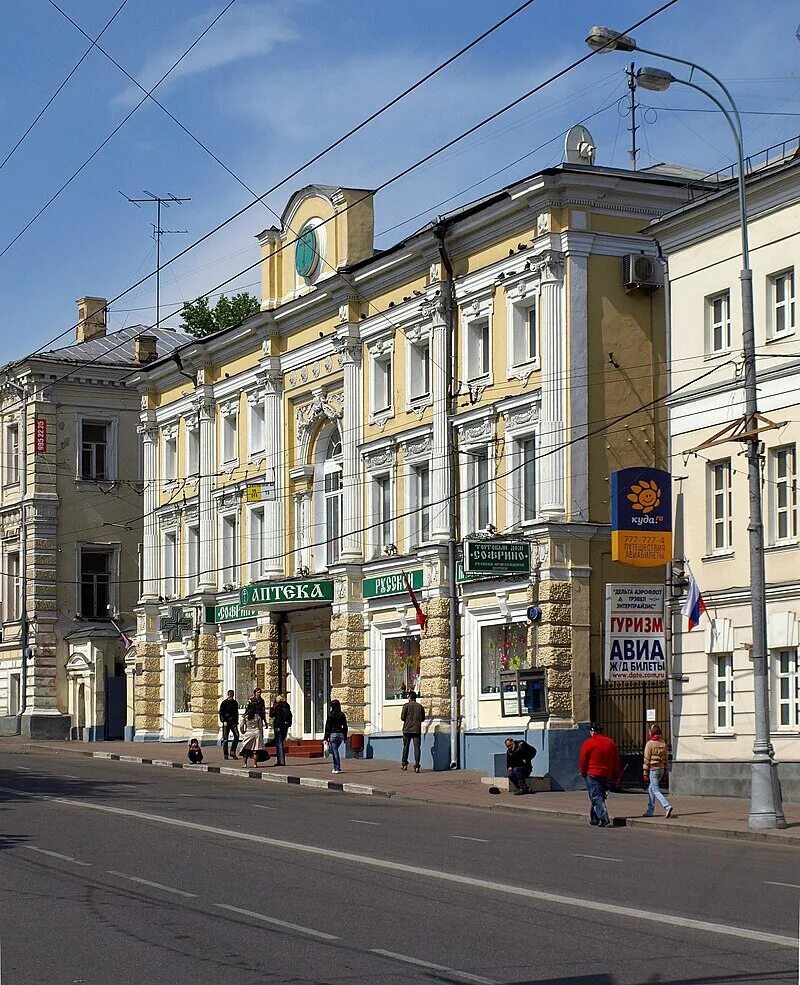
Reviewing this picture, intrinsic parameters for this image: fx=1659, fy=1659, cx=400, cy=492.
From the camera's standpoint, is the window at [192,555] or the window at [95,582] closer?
the window at [192,555]

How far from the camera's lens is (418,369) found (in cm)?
4062

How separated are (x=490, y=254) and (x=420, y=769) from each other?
11.8 meters

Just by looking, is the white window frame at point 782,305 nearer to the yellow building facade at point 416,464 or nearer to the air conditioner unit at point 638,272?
the air conditioner unit at point 638,272

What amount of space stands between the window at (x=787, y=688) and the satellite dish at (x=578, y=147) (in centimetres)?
1376

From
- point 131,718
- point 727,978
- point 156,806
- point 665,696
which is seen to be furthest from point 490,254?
point 727,978

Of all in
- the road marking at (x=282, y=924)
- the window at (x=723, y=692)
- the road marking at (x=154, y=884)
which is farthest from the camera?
the window at (x=723, y=692)

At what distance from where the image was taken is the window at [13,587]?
63438mm

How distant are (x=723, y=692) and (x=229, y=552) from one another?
2267 centimetres

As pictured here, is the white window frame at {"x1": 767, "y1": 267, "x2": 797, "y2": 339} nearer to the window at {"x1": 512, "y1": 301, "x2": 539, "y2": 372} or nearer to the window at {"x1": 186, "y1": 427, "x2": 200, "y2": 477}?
the window at {"x1": 512, "y1": 301, "x2": 539, "y2": 372}

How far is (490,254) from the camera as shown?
3762cm

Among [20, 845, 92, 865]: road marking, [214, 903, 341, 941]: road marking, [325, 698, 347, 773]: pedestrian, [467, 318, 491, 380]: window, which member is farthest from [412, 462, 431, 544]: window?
[214, 903, 341, 941]: road marking

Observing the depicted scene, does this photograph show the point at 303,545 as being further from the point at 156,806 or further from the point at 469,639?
the point at 156,806

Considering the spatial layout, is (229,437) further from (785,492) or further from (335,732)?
(785,492)

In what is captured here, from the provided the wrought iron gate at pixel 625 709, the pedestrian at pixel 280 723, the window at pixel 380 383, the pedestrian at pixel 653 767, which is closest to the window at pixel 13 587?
the pedestrian at pixel 280 723
